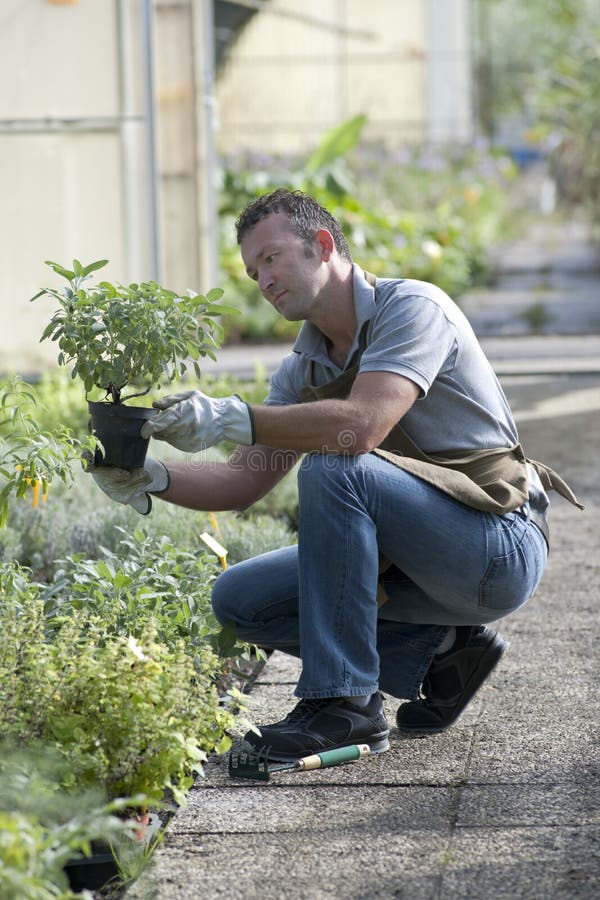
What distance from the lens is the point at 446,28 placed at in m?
27.1

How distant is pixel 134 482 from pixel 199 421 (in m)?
0.32

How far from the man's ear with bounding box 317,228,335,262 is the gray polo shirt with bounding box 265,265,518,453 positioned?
0.28 feet

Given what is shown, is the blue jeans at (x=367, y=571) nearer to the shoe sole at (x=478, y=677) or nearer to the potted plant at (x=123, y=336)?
the shoe sole at (x=478, y=677)

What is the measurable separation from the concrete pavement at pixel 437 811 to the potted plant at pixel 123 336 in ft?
2.62

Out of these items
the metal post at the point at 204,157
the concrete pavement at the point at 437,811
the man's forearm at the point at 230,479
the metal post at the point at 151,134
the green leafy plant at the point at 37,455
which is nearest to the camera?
the concrete pavement at the point at 437,811

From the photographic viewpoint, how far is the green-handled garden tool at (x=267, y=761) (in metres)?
2.79

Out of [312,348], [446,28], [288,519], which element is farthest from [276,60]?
[312,348]

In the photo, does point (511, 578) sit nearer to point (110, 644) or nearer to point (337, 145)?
point (110, 644)

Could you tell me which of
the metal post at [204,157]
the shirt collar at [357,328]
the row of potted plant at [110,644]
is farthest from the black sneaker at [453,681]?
the metal post at [204,157]

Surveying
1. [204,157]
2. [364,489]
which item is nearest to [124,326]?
[364,489]

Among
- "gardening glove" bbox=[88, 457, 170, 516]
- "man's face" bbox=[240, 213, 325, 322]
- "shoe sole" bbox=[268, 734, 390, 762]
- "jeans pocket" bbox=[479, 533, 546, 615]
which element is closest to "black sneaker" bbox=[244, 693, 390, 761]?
"shoe sole" bbox=[268, 734, 390, 762]

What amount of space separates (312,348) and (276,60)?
62.6 feet

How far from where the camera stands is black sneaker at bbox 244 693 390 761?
285 cm

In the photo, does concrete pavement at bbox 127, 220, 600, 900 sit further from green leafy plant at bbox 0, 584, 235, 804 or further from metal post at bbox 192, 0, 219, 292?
metal post at bbox 192, 0, 219, 292
